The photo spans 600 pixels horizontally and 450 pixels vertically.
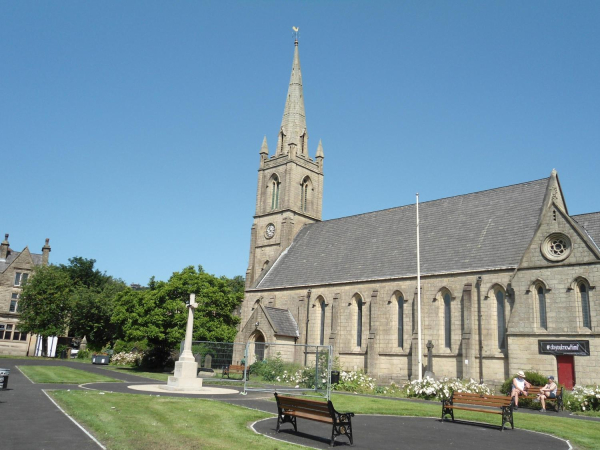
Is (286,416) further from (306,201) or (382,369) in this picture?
(306,201)

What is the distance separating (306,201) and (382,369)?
75.5 feet

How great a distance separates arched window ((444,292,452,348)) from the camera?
1419 inches

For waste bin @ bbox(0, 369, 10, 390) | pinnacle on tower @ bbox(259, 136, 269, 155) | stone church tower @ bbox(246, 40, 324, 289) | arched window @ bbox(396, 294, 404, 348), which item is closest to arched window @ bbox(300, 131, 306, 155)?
stone church tower @ bbox(246, 40, 324, 289)

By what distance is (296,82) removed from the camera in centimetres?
6041

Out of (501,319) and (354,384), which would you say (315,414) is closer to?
(354,384)

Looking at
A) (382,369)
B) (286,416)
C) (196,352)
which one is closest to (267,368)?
(196,352)

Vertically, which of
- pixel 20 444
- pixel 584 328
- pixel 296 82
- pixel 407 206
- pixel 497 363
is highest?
pixel 296 82

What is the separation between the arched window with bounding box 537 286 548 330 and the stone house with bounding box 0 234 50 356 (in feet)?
191

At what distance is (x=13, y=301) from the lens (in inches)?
2702

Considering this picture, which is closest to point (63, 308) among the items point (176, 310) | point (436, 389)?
point (176, 310)

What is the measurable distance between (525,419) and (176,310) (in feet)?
93.2

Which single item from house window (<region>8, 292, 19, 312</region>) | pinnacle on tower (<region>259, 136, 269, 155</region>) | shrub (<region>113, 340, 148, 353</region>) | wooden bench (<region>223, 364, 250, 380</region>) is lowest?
wooden bench (<region>223, 364, 250, 380</region>)

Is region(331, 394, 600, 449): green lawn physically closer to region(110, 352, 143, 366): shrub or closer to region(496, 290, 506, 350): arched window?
region(496, 290, 506, 350): arched window

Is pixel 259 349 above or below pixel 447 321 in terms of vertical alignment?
below
